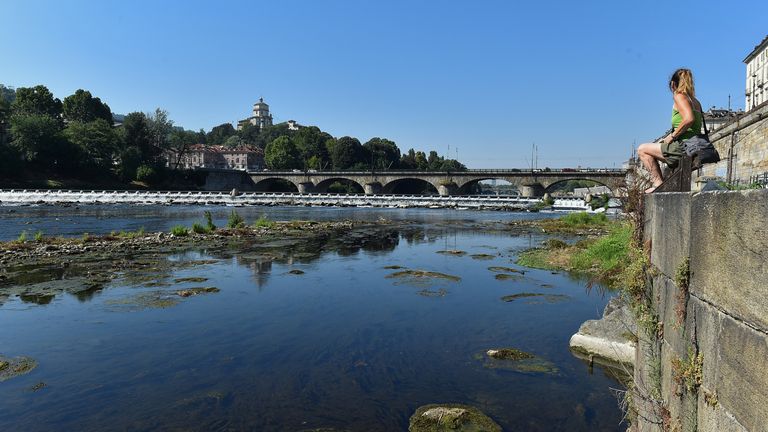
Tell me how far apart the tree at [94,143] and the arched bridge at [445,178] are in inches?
1135

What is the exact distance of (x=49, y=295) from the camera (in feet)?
41.5

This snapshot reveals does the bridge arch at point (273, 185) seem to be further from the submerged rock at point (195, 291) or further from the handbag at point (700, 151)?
the handbag at point (700, 151)

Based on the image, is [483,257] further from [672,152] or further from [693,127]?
[693,127]

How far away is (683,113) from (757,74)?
87.0 metres

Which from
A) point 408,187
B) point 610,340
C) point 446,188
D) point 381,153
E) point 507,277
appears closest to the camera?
point 610,340

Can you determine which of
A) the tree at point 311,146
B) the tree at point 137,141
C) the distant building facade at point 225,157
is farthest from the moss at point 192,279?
the distant building facade at point 225,157

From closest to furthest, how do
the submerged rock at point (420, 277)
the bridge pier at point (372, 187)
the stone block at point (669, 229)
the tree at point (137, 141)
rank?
1. the stone block at point (669, 229)
2. the submerged rock at point (420, 277)
3. the tree at point (137, 141)
4. the bridge pier at point (372, 187)

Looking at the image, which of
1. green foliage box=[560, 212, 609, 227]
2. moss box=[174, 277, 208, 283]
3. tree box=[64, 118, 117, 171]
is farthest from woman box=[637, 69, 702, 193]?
tree box=[64, 118, 117, 171]

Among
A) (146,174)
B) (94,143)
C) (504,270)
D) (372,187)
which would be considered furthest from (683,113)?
(94,143)

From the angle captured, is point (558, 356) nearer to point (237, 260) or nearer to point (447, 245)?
point (237, 260)

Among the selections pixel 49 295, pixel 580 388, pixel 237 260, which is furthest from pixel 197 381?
pixel 237 260

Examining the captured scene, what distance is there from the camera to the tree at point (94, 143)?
8744 cm

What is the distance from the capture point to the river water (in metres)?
6.52

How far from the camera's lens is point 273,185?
11769cm
